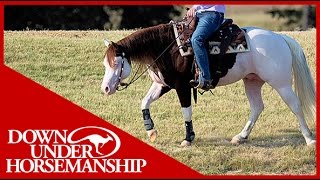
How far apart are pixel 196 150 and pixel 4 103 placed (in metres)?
2.64

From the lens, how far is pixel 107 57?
9.34m

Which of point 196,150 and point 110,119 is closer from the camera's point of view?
point 196,150

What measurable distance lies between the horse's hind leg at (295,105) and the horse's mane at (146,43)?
1.57 metres

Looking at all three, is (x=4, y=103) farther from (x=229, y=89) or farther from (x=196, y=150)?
(x=229, y=89)

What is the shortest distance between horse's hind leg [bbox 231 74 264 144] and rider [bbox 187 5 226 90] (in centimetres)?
82

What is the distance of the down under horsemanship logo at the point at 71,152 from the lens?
8984mm

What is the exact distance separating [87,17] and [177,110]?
9.26 m

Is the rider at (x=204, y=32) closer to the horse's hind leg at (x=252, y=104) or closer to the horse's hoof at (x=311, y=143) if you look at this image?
the horse's hind leg at (x=252, y=104)

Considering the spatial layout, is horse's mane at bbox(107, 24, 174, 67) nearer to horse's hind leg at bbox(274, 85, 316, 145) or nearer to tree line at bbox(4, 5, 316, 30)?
horse's hind leg at bbox(274, 85, 316, 145)

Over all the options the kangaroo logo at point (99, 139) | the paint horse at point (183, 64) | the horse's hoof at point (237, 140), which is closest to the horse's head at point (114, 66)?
the paint horse at point (183, 64)

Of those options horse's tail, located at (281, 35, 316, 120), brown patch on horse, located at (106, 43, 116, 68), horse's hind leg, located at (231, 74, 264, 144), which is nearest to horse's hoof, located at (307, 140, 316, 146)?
horse's tail, located at (281, 35, 316, 120)

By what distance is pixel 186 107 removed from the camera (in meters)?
9.67

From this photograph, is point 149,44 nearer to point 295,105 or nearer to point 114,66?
point 114,66

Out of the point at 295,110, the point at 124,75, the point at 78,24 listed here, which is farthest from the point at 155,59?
the point at 78,24
